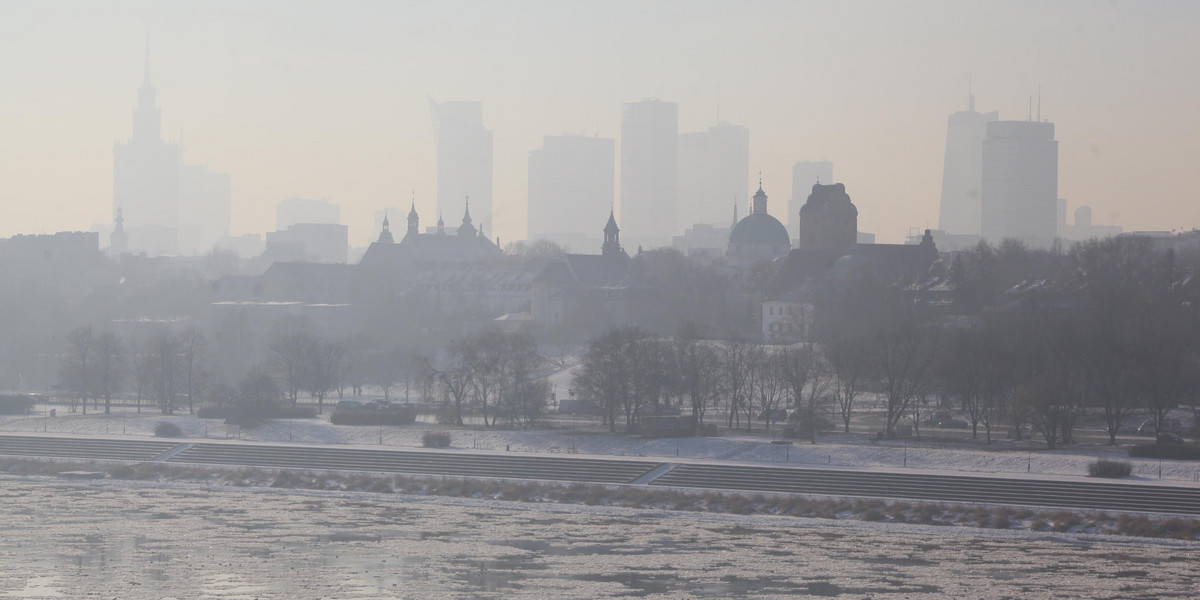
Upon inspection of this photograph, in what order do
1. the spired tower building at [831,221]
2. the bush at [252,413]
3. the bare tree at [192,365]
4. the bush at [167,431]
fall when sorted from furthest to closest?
1. the spired tower building at [831,221]
2. the bare tree at [192,365]
3. the bush at [252,413]
4. the bush at [167,431]

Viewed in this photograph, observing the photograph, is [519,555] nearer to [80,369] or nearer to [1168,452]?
[1168,452]

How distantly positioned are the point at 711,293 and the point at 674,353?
47920 mm

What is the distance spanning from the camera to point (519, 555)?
33.2 m

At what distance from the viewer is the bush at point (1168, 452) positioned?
43.4 metres

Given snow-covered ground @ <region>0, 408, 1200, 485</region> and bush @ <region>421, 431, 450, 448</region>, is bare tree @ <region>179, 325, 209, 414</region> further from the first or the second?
bush @ <region>421, 431, 450, 448</region>

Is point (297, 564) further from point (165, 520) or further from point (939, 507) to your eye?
point (939, 507)

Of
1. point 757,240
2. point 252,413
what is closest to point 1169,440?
point 252,413

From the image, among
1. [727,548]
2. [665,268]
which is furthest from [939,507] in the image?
[665,268]

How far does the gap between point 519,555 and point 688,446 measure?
15964mm

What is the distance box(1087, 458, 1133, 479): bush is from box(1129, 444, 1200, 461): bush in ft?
6.67

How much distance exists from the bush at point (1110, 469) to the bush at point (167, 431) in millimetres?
30276

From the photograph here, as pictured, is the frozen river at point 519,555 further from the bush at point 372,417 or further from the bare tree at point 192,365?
the bare tree at point 192,365

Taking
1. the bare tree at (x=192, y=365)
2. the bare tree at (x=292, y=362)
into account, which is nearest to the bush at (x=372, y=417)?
the bare tree at (x=292, y=362)

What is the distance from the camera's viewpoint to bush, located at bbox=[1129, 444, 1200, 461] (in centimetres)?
4338
